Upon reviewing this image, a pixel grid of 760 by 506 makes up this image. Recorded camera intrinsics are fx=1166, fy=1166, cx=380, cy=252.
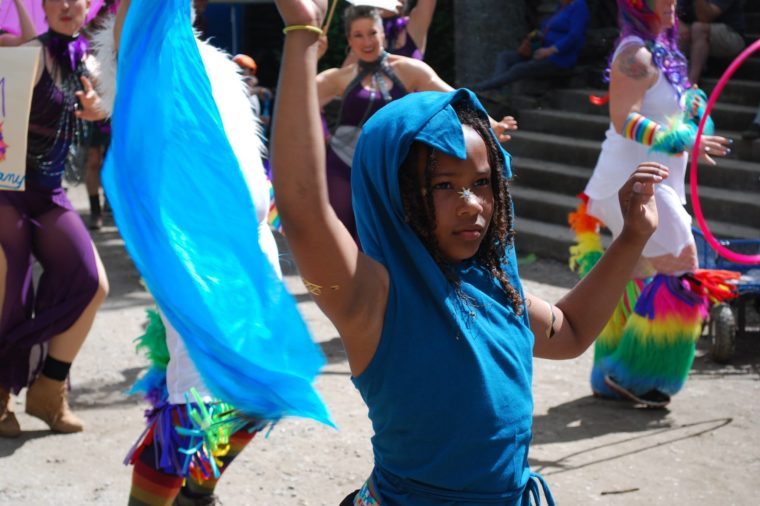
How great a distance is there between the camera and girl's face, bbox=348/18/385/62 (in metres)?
6.16

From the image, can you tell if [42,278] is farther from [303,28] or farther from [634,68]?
[303,28]

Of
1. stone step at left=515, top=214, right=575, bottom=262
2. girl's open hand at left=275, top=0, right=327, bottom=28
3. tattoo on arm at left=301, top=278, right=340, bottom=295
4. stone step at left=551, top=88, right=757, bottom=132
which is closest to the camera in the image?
girl's open hand at left=275, top=0, right=327, bottom=28

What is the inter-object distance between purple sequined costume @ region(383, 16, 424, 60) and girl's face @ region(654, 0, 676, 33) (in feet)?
7.55

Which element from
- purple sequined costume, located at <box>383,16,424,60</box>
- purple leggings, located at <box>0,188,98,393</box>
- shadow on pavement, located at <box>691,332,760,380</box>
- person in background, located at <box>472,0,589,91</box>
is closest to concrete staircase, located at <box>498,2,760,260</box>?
person in background, located at <box>472,0,589,91</box>

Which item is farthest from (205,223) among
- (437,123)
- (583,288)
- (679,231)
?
(679,231)

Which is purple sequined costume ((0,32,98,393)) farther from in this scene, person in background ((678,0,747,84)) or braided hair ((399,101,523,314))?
person in background ((678,0,747,84))

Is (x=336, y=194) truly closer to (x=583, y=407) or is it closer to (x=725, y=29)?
(x=583, y=407)

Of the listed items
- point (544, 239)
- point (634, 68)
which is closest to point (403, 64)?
point (634, 68)

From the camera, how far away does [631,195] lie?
2.59 m

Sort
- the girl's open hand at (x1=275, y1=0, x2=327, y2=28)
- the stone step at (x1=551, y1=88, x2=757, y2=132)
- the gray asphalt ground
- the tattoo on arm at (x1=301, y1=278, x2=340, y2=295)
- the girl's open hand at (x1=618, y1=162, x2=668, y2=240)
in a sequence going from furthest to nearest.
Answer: the stone step at (x1=551, y1=88, x2=757, y2=132) → the gray asphalt ground → the girl's open hand at (x1=618, y1=162, x2=668, y2=240) → the tattoo on arm at (x1=301, y1=278, x2=340, y2=295) → the girl's open hand at (x1=275, y1=0, x2=327, y2=28)

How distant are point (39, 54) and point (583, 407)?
2974 millimetres

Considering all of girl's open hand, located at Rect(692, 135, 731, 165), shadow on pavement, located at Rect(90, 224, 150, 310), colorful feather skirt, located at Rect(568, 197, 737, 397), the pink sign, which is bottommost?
shadow on pavement, located at Rect(90, 224, 150, 310)

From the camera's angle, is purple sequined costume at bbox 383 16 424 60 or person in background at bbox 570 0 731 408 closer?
person in background at bbox 570 0 731 408

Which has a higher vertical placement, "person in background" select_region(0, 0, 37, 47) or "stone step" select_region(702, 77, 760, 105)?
"person in background" select_region(0, 0, 37, 47)
